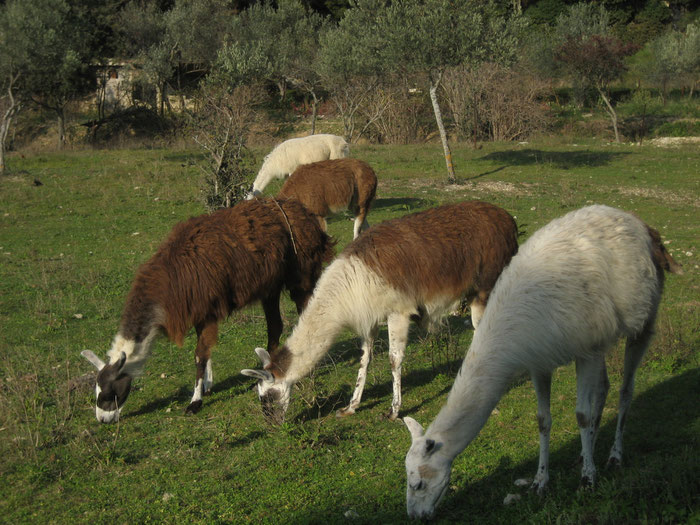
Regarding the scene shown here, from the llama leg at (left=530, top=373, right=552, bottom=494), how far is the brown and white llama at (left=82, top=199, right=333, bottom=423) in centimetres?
345

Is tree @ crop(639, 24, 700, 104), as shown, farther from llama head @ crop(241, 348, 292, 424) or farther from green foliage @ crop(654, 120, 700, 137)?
llama head @ crop(241, 348, 292, 424)

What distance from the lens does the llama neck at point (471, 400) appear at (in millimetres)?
4176

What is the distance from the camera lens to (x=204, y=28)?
3672 cm

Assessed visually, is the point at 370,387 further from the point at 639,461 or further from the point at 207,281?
the point at 639,461

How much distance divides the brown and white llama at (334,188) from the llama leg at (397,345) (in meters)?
7.30

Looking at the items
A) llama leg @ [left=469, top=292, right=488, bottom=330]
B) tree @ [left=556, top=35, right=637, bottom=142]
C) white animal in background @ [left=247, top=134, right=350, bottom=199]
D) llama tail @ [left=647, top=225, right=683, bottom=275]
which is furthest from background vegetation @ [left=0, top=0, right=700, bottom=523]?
white animal in background @ [left=247, top=134, right=350, bottom=199]

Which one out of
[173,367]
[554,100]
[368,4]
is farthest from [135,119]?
[173,367]

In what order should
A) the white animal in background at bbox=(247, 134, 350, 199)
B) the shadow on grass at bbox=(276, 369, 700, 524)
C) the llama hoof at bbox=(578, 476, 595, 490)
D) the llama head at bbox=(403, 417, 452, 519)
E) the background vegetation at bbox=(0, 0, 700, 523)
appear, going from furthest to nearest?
the white animal in background at bbox=(247, 134, 350, 199) < the background vegetation at bbox=(0, 0, 700, 523) < the llama hoof at bbox=(578, 476, 595, 490) < the llama head at bbox=(403, 417, 452, 519) < the shadow on grass at bbox=(276, 369, 700, 524)

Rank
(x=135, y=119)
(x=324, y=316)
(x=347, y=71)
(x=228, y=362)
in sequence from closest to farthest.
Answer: (x=324, y=316) < (x=228, y=362) < (x=347, y=71) < (x=135, y=119)

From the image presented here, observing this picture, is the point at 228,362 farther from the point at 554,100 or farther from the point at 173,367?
the point at 554,100

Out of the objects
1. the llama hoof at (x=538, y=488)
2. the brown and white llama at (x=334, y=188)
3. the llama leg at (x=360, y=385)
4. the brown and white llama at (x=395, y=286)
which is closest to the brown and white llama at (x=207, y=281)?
the brown and white llama at (x=395, y=286)

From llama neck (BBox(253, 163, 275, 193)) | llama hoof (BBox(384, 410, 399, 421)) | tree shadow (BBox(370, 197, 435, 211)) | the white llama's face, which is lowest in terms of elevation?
tree shadow (BBox(370, 197, 435, 211))

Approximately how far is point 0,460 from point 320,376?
335 centimetres

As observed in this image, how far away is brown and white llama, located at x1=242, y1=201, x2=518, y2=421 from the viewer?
6164mm
